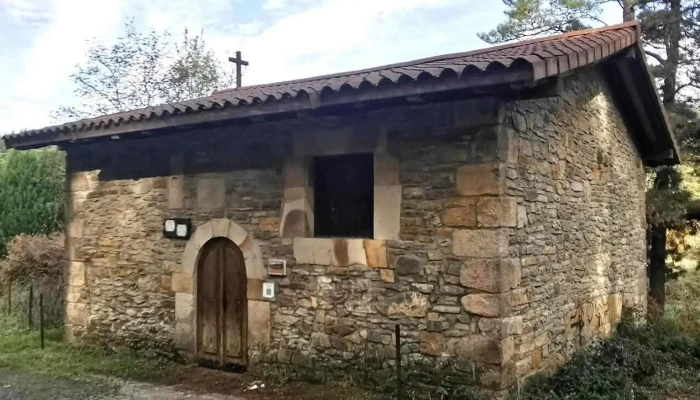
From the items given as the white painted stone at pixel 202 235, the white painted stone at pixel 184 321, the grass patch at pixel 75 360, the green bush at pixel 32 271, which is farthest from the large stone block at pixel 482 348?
the green bush at pixel 32 271

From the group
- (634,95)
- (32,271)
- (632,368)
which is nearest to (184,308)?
(632,368)

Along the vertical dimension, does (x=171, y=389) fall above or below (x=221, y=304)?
below

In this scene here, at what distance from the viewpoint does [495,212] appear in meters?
5.27

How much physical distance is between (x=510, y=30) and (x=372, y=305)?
10140 millimetres

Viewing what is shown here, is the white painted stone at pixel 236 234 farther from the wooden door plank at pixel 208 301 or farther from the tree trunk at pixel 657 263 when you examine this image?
the tree trunk at pixel 657 263

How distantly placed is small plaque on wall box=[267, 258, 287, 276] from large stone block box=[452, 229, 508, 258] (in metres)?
1.94

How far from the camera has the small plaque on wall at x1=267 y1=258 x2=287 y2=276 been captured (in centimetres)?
642

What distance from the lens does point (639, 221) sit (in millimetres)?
9977

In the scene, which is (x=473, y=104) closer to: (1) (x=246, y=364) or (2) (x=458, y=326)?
(2) (x=458, y=326)

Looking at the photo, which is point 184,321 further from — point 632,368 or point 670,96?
point 670,96

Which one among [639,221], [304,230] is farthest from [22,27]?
[639,221]

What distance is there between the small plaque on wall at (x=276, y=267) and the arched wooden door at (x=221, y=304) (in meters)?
0.52

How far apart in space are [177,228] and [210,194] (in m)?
0.66

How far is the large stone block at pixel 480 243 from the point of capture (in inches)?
207
